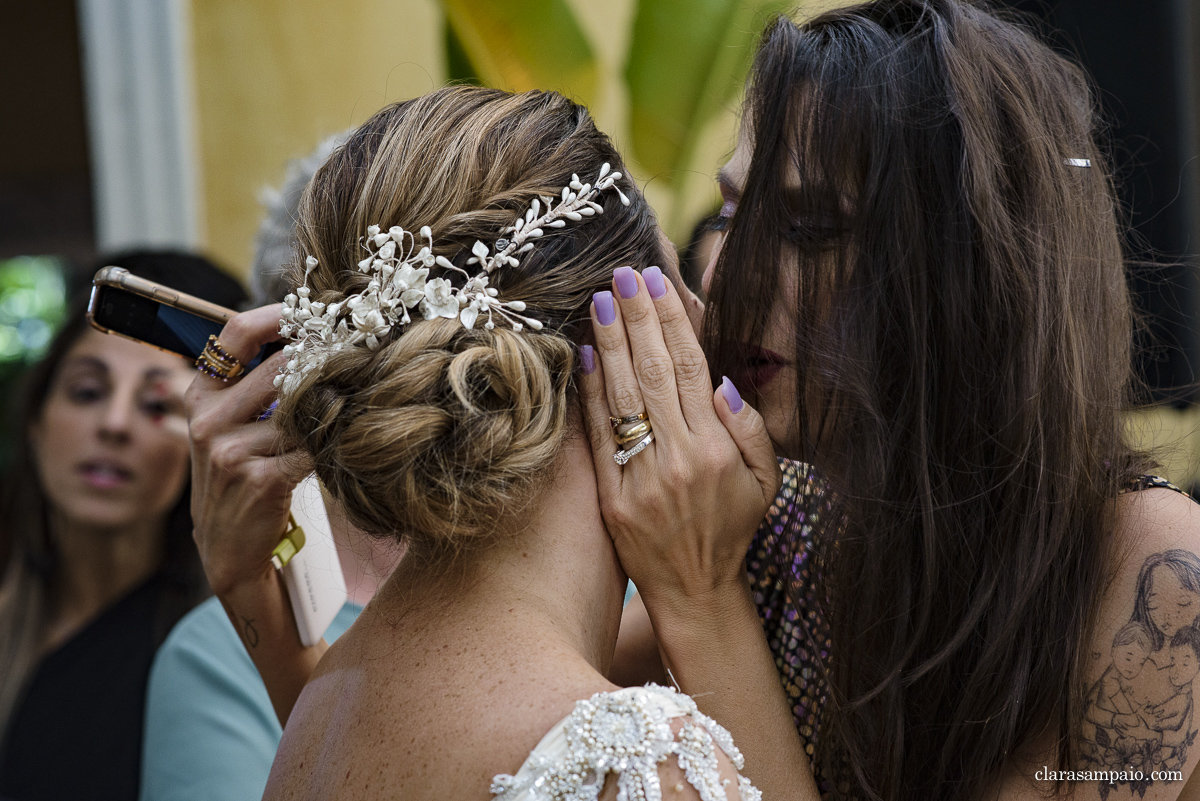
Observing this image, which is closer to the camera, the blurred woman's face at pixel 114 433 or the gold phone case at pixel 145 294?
the gold phone case at pixel 145 294

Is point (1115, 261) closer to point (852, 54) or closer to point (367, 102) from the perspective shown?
point (852, 54)

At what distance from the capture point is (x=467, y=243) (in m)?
1.15

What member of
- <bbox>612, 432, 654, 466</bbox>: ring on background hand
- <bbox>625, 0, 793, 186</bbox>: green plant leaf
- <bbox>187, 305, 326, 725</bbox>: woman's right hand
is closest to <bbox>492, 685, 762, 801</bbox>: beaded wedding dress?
<bbox>612, 432, 654, 466</bbox>: ring on background hand

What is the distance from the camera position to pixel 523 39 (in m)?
3.16

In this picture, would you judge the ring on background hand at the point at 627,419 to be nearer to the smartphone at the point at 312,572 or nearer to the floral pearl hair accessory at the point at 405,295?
the floral pearl hair accessory at the point at 405,295

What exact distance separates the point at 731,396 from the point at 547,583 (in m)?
0.40

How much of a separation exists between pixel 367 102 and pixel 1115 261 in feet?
10.9

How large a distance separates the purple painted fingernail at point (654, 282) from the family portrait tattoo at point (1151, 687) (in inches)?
29.2

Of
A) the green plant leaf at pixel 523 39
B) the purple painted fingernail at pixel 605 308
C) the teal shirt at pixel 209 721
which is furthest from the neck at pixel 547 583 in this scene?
the green plant leaf at pixel 523 39

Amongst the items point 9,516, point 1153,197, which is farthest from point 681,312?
point 9,516

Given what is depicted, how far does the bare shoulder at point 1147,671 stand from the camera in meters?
1.21

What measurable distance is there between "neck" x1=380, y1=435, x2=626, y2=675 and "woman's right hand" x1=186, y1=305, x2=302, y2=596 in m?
0.38

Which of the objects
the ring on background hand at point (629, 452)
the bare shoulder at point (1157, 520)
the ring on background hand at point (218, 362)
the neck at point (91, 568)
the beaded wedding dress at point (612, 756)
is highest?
the ring on background hand at point (218, 362)

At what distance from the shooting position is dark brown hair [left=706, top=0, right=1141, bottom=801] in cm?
131
